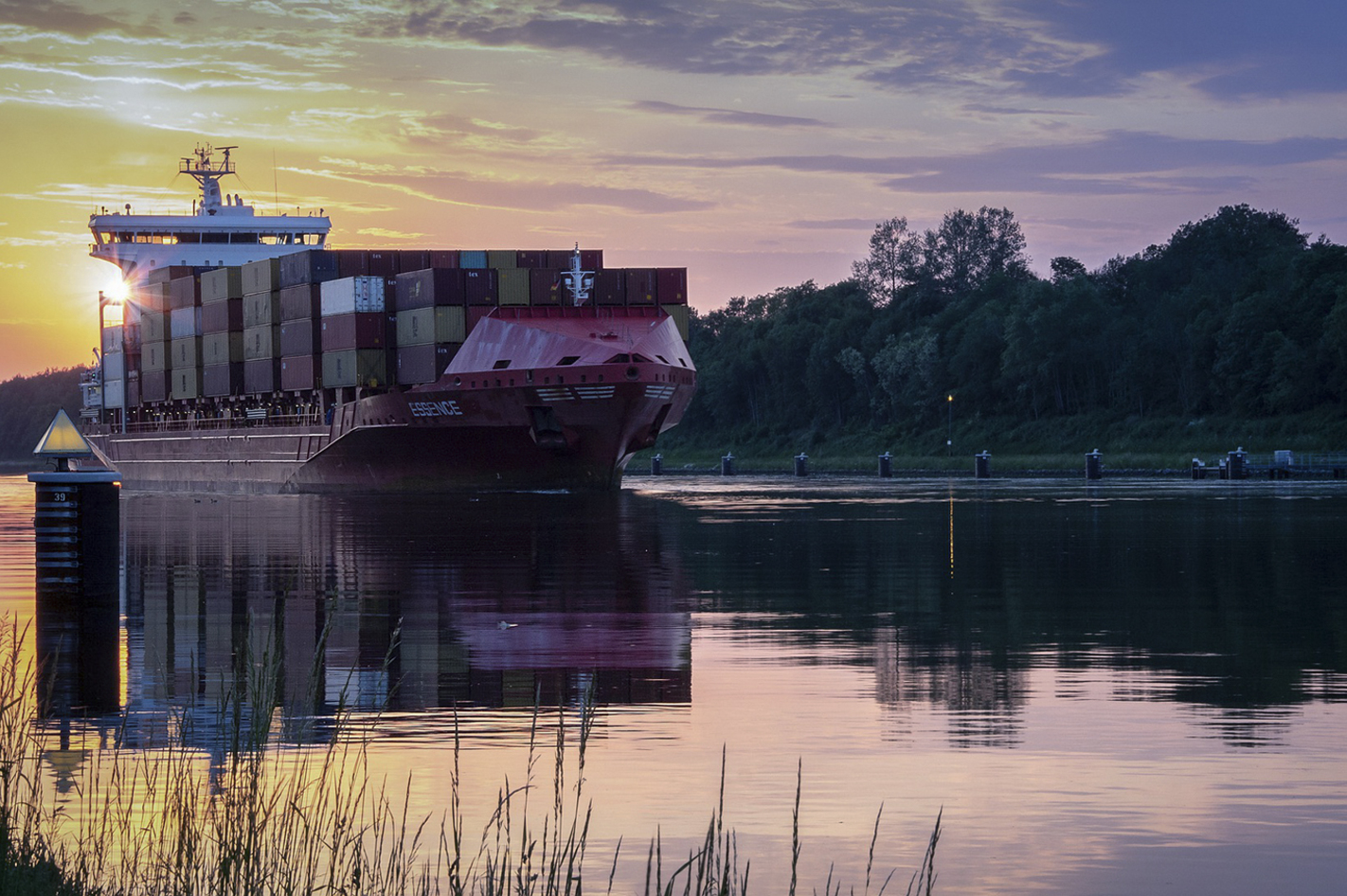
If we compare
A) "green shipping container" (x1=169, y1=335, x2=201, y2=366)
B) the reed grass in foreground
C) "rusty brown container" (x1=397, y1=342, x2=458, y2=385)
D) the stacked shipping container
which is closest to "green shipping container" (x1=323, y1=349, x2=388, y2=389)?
the stacked shipping container

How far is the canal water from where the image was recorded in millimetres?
7277

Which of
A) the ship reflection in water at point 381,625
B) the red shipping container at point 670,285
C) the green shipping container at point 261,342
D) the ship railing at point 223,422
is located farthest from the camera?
the green shipping container at point 261,342

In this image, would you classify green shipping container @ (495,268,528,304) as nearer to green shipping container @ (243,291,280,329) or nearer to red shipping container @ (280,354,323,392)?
red shipping container @ (280,354,323,392)

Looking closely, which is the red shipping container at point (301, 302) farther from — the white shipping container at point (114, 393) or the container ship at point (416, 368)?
the white shipping container at point (114, 393)

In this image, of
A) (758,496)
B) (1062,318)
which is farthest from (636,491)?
(1062,318)

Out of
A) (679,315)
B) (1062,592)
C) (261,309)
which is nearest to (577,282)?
(679,315)

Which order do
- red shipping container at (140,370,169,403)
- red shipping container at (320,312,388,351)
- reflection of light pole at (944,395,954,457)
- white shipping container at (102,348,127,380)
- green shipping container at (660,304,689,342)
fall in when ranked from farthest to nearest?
1. reflection of light pole at (944,395,954,457)
2. white shipping container at (102,348,127,380)
3. red shipping container at (140,370,169,403)
4. green shipping container at (660,304,689,342)
5. red shipping container at (320,312,388,351)

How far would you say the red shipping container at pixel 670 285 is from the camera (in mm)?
59062

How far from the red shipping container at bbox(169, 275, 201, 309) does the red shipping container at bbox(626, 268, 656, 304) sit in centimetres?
2632

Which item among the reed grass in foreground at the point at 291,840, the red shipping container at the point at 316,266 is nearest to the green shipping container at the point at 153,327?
the red shipping container at the point at 316,266

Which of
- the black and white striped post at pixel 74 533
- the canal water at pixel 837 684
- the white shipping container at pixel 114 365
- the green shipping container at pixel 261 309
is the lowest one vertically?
the canal water at pixel 837 684

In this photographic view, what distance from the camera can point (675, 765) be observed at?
882 centimetres

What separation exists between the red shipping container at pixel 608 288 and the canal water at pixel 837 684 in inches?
1226

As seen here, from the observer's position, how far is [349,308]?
6022 cm
